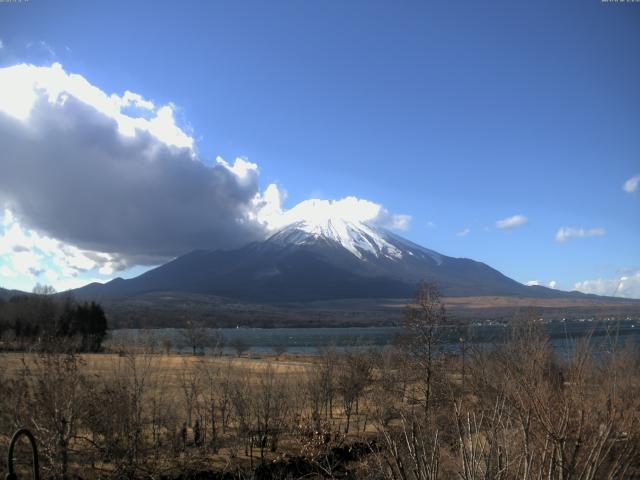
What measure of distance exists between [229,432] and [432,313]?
9683 millimetres

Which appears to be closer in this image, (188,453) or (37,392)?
(37,392)

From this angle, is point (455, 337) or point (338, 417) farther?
point (338, 417)

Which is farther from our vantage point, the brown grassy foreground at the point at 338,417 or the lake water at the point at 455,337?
the lake water at the point at 455,337

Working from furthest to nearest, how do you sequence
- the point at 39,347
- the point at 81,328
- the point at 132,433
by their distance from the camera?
the point at 81,328, the point at 132,433, the point at 39,347

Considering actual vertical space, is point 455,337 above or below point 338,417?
above

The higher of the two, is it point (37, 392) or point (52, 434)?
point (37, 392)

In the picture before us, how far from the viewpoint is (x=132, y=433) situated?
15828 millimetres

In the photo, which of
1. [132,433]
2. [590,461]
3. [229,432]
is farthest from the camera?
[229,432]

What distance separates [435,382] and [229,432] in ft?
28.4

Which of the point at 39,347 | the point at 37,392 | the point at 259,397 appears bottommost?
the point at 259,397

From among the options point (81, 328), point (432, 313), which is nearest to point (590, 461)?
point (432, 313)

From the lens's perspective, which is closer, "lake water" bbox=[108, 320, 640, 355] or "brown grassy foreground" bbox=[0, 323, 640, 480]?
"brown grassy foreground" bbox=[0, 323, 640, 480]

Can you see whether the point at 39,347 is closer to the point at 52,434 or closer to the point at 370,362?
the point at 52,434

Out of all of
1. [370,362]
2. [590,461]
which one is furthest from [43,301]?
[590,461]
